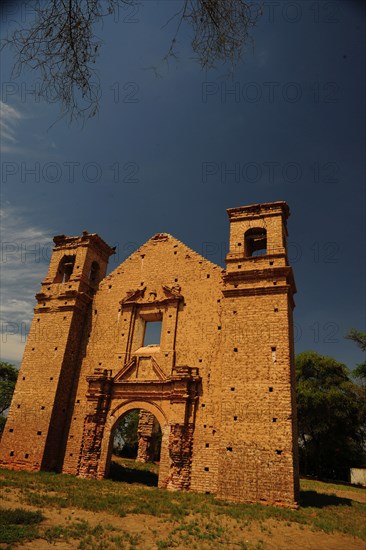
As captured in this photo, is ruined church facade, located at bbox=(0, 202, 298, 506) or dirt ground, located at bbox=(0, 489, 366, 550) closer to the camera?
dirt ground, located at bbox=(0, 489, 366, 550)

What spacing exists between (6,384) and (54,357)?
22080 mm

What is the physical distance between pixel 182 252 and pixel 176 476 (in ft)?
31.6

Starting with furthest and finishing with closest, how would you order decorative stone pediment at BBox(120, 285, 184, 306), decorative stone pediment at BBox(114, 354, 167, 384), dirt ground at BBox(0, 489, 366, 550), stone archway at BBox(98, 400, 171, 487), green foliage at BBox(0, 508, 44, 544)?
1. decorative stone pediment at BBox(120, 285, 184, 306)
2. decorative stone pediment at BBox(114, 354, 167, 384)
3. stone archway at BBox(98, 400, 171, 487)
4. dirt ground at BBox(0, 489, 366, 550)
5. green foliage at BBox(0, 508, 44, 544)

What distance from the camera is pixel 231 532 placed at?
902 cm

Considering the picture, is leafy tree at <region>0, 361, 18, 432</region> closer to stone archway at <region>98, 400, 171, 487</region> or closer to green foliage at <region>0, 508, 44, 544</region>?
stone archway at <region>98, 400, 171, 487</region>

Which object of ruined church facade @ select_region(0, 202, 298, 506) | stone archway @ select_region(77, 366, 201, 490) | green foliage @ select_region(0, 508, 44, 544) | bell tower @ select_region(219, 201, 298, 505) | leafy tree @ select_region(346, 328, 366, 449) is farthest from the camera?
leafy tree @ select_region(346, 328, 366, 449)

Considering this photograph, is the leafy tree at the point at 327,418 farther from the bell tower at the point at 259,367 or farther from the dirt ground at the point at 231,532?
the dirt ground at the point at 231,532

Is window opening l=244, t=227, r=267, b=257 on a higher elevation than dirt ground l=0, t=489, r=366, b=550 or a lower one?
higher

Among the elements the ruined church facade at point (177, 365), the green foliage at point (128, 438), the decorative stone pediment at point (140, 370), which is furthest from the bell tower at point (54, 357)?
the green foliage at point (128, 438)

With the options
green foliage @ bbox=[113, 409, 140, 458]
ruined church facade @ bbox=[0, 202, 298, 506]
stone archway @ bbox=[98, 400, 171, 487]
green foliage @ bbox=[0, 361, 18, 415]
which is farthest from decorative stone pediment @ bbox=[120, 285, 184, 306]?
green foliage @ bbox=[0, 361, 18, 415]

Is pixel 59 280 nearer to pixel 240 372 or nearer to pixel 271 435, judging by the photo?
pixel 240 372

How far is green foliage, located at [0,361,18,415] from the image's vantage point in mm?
36031

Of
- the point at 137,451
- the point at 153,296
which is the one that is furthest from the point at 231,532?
the point at 137,451

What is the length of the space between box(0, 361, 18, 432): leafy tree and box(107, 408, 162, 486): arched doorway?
10.8 m
